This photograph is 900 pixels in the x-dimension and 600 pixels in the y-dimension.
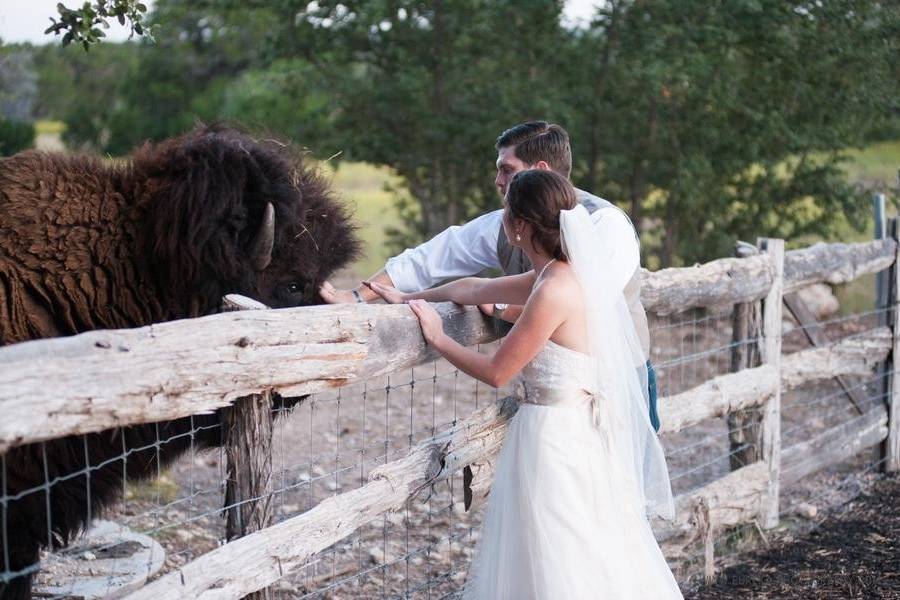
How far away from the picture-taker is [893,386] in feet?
26.1

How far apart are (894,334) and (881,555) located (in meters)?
2.65

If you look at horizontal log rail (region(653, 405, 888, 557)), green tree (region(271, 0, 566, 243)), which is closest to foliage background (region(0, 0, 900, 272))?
green tree (region(271, 0, 566, 243))

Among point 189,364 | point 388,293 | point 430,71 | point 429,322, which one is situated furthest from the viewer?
point 430,71

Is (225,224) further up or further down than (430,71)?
further down

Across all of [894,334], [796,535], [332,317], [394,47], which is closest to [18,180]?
[332,317]

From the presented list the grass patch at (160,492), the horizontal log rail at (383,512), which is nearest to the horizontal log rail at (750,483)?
the horizontal log rail at (383,512)

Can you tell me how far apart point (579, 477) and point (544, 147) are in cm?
145

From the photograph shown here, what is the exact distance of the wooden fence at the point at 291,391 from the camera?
8.53ft

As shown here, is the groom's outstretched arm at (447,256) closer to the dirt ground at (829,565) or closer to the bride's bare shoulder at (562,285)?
the bride's bare shoulder at (562,285)

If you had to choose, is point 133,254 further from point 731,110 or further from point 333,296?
point 731,110

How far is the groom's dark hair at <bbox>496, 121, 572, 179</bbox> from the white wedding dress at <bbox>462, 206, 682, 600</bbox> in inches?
19.2

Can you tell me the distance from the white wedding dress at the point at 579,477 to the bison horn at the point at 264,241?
47.7 inches

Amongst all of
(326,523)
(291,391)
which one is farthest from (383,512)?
(291,391)

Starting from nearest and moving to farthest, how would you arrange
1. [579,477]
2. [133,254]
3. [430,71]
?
1. [579,477]
2. [133,254]
3. [430,71]
